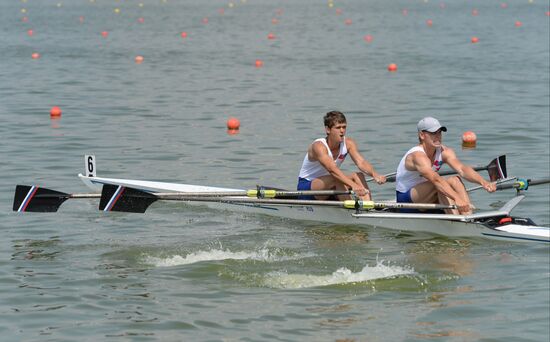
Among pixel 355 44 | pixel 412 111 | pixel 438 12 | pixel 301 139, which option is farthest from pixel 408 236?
pixel 438 12

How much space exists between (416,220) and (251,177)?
4.77 metres

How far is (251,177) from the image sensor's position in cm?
1709

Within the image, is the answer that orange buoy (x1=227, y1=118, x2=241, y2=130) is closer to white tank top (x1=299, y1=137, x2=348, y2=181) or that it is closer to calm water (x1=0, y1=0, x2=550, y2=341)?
calm water (x1=0, y1=0, x2=550, y2=341)

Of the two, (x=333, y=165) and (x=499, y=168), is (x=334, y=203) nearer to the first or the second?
(x=333, y=165)

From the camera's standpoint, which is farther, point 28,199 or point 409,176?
point 28,199

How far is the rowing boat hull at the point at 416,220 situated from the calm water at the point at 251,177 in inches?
5.5

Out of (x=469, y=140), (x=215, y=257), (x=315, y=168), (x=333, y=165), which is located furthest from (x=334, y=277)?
(x=469, y=140)

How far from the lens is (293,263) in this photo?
11695 millimetres

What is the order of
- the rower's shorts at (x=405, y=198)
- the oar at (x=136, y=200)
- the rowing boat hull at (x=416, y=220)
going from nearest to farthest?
the rowing boat hull at (x=416, y=220)
the rower's shorts at (x=405, y=198)
the oar at (x=136, y=200)

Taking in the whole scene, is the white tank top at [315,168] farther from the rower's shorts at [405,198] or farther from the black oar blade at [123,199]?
the black oar blade at [123,199]

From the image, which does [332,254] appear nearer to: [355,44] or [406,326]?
[406,326]

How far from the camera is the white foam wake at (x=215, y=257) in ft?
38.8

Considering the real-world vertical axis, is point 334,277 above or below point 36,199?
below

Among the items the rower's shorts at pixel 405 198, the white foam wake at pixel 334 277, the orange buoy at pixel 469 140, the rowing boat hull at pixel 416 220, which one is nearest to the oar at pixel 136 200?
the rowing boat hull at pixel 416 220
